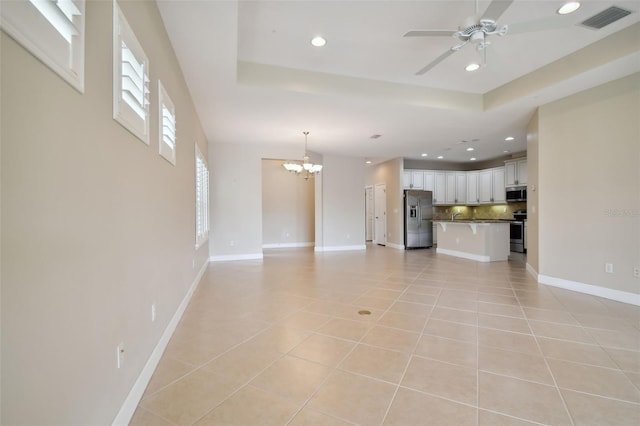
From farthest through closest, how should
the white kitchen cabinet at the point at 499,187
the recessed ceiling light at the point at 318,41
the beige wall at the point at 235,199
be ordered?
1. the white kitchen cabinet at the point at 499,187
2. the beige wall at the point at 235,199
3. the recessed ceiling light at the point at 318,41

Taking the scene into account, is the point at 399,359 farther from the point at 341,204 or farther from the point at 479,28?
the point at 341,204

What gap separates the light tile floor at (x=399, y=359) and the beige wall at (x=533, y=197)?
966 millimetres

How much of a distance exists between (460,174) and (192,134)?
8986 mm

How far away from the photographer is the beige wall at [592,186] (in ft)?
12.5

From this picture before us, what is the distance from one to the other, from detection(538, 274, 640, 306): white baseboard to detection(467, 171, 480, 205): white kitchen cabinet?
564 centimetres

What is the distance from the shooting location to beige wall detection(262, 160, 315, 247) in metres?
10.0

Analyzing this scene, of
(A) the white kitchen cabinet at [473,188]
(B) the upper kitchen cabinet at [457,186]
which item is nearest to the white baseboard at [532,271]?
(A) the white kitchen cabinet at [473,188]

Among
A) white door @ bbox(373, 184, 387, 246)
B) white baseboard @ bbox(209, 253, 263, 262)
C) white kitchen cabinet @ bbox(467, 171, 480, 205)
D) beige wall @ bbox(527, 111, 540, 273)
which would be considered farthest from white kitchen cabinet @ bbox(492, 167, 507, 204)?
white baseboard @ bbox(209, 253, 263, 262)

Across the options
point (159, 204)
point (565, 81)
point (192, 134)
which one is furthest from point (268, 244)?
point (565, 81)

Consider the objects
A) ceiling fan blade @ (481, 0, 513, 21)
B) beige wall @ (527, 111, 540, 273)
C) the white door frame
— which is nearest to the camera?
ceiling fan blade @ (481, 0, 513, 21)

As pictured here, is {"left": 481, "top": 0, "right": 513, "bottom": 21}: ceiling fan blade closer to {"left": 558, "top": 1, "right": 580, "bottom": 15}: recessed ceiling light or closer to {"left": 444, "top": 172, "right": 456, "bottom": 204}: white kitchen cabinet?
{"left": 558, "top": 1, "right": 580, "bottom": 15}: recessed ceiling light

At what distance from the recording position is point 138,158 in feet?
6.35

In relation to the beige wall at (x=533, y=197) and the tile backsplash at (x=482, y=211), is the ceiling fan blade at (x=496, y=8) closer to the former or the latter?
the beige wall at (x=533, y=197)

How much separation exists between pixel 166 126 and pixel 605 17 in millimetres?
4327
